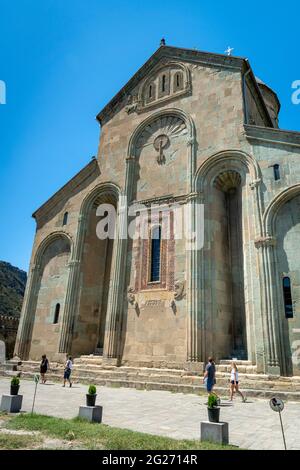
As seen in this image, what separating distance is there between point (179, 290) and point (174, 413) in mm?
6833

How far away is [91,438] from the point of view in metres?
6.07

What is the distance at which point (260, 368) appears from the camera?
498 inches

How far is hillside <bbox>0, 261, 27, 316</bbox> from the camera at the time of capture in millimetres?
46000

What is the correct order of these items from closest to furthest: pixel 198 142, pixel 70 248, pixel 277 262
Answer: pixel 277 262 → pixel 198 142 → pixel 70 248

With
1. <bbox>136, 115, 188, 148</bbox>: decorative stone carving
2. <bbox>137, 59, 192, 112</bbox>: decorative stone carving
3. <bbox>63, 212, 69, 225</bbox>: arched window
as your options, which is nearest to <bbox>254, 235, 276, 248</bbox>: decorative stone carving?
<bbox>136, 115, 188, 148</bbox>: decorative stone carving

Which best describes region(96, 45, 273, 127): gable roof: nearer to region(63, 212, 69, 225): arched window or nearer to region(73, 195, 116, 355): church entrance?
region(73, 195, 116, 355): church entrance

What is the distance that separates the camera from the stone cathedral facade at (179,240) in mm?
13828

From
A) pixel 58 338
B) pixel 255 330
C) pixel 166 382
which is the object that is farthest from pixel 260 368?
pixel 58 338

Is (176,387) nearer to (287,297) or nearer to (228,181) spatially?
(287,297)

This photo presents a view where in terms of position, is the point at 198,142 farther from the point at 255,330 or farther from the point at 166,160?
the point at 255,330

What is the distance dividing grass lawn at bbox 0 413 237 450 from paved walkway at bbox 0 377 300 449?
749 mm

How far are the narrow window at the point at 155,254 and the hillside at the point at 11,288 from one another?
33.7 m

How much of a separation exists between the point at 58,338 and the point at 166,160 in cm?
1118

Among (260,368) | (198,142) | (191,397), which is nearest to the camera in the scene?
(191,397)
